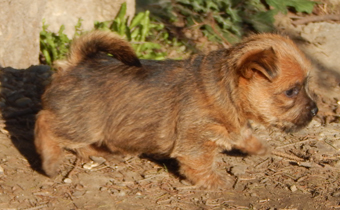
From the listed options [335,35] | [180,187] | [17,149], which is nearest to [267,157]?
[180,187]

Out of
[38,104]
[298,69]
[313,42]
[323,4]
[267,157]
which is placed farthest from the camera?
[323,4]

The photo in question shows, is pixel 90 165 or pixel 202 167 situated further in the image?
pixel 90 165

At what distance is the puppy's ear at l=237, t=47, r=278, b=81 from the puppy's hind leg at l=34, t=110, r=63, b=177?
77.9 inches

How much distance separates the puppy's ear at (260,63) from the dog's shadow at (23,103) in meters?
2.34

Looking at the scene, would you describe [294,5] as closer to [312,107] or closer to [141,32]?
[141,32]

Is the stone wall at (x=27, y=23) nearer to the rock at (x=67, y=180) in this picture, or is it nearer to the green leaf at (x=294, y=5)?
the rock at (x=67, y=180)

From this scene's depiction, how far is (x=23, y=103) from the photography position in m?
6.24

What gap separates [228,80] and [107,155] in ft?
5.57

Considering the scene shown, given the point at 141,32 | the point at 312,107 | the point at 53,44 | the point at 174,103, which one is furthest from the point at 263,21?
the point at 174,103

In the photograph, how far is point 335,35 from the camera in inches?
331

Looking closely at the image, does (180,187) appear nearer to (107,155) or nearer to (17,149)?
(107,155)

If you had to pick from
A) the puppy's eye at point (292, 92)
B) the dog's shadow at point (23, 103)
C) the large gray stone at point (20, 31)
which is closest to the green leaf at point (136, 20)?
the large gray stone at point (20, 31)

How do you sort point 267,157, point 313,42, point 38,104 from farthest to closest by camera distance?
point 313,42 < point 38,104 < point 267,157

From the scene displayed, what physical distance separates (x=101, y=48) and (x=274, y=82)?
179cm
